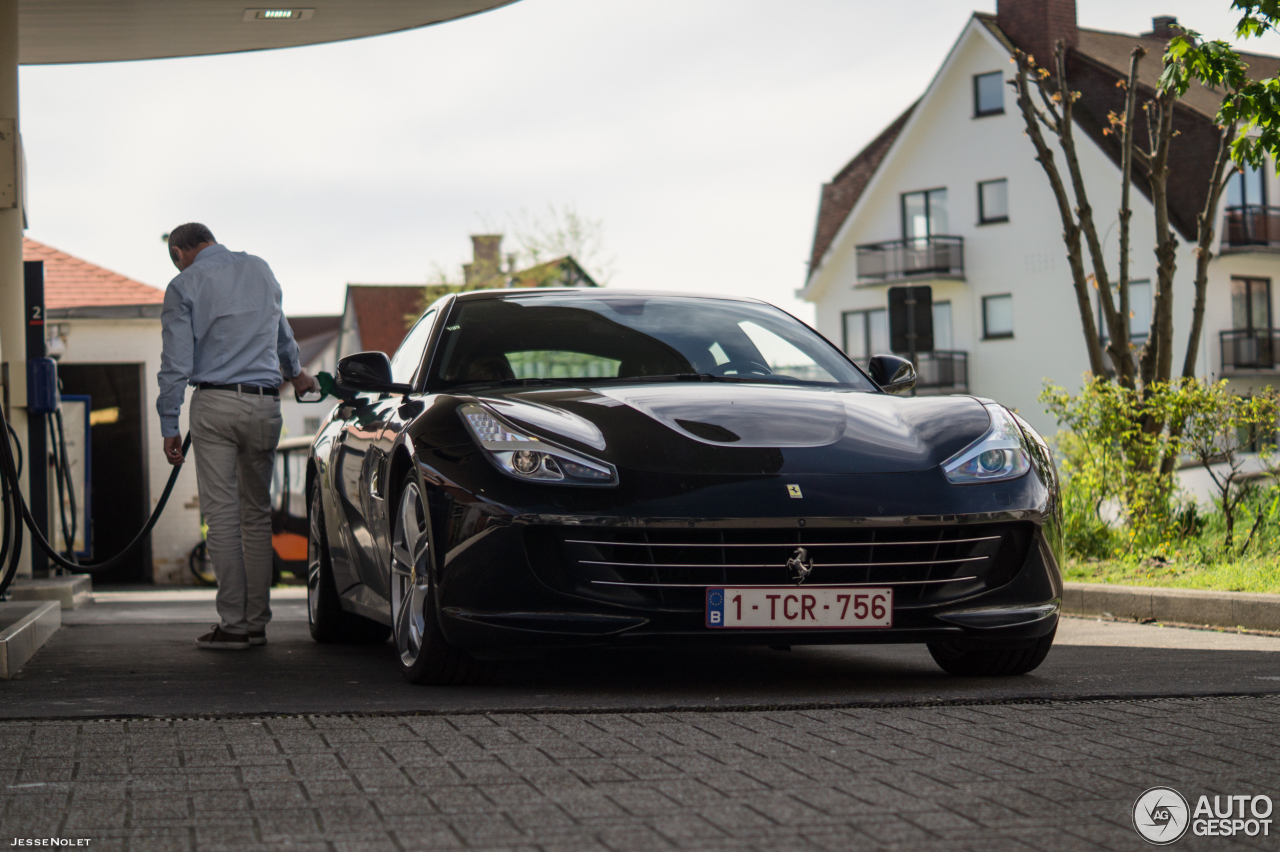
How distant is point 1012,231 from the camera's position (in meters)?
41.4

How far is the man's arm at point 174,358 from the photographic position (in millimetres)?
6859

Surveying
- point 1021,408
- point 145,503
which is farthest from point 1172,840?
point 1021,408

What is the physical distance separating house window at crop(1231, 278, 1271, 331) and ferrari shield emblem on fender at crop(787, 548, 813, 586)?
121 feet

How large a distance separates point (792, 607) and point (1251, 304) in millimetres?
37916

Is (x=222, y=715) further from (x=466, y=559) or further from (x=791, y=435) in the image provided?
(x=791, y=435)

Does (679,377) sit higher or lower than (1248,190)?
lower

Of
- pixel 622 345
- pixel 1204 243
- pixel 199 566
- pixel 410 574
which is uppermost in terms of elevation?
pixel 1204 243

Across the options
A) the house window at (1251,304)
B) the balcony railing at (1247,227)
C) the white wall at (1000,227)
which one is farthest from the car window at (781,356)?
the house window at (1251,304)

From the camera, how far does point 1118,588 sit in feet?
30.1

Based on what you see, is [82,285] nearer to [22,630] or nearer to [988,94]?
[22,630]

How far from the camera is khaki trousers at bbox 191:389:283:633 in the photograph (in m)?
7.00

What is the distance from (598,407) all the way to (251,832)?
2371mm

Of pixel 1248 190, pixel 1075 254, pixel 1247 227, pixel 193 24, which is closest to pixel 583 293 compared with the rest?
pixel 193 24

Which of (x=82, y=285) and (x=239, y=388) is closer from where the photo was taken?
(x=239, y=388)
